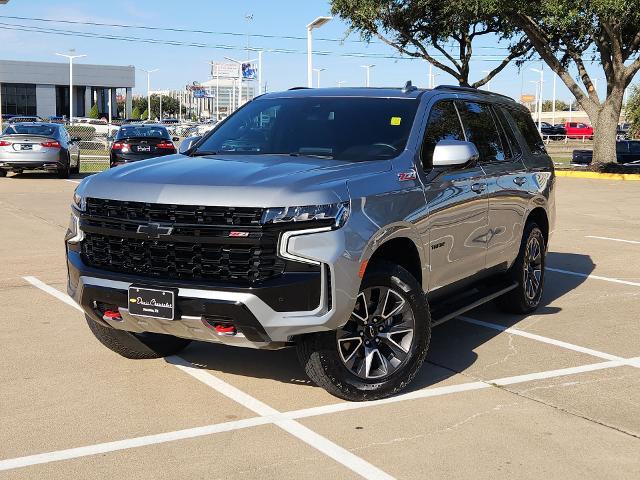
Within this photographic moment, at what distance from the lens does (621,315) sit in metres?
7.64

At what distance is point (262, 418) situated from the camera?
4.85m

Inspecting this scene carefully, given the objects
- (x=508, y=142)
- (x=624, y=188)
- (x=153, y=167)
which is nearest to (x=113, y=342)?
(x=153, y=167)

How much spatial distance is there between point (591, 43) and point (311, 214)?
31.3 meters

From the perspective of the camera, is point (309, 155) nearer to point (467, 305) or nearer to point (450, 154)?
point (450, 154)

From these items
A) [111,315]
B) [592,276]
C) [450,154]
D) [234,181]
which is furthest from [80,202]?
[592,276]

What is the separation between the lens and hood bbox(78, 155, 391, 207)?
15.3ft

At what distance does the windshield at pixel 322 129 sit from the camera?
5.80 meters

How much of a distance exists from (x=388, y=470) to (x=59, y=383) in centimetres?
244

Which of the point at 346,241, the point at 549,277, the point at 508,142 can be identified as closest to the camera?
the point at 346,241

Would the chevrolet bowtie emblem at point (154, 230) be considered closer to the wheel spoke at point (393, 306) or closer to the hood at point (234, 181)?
the hood at point (234, 181)

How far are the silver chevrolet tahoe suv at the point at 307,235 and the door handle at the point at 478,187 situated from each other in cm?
→ 2

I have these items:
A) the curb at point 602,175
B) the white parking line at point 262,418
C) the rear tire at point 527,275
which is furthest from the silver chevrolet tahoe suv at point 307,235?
the curb at point 602,175

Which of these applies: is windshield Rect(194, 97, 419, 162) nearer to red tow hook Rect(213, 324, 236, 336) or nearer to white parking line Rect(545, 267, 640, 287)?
red tow hook Rect(213, 324, 236, 336)

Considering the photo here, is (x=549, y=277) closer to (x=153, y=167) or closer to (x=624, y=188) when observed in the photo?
(x=153, y=167)
